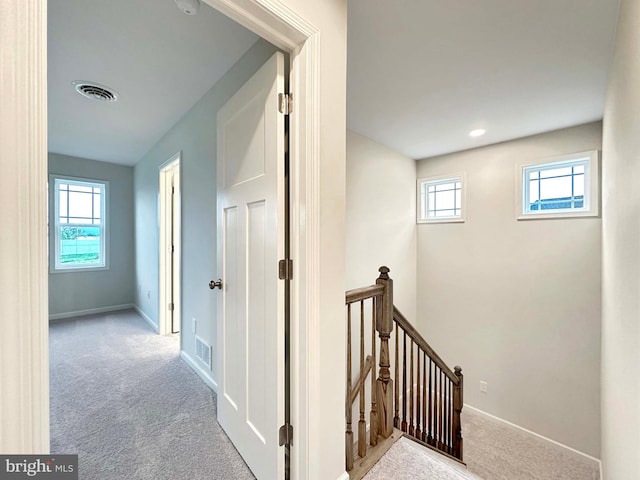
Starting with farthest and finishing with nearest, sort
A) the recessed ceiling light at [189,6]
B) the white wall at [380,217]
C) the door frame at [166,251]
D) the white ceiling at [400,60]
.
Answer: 1. the door frame at [166,251]
2. the white wall at [380,217]
3. the white ceiling at [400,60]
4. the recessed ceiling light at [189,6]

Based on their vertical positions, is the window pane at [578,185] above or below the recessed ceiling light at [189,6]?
below

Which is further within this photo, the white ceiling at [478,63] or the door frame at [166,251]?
the door frame at [166,251]

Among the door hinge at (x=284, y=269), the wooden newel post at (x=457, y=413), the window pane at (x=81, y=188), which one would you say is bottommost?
the wooden newel post at (x=457, y=413)

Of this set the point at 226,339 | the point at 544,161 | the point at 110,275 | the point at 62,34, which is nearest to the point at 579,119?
the point at 544,161

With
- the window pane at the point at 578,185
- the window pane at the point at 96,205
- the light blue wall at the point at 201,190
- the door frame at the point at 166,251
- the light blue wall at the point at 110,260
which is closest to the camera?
the light blue wall at the point at 201,190

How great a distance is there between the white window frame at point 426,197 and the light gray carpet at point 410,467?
2980mm

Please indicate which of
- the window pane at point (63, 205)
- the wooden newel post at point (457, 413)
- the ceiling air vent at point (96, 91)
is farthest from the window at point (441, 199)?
the window pane at point (63, 205)

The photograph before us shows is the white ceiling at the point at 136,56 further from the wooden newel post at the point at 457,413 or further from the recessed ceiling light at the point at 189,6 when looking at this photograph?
the wooden newel post at the point at 457,413

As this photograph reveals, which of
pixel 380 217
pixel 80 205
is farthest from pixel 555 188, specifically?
pixel 80 205

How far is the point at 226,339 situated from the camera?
1.65 metres

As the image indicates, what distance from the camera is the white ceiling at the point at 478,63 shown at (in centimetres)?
145

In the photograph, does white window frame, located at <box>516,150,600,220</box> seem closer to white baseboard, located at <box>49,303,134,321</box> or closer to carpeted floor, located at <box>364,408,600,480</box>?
carpeted floor, located at <box>364,408,600,480</box>

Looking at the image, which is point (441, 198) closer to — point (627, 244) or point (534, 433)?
point (627, 244)

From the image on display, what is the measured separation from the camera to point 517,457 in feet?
9.59
